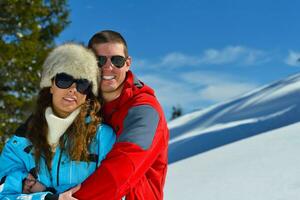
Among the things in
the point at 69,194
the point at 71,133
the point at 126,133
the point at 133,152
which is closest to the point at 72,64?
the point at 71,133

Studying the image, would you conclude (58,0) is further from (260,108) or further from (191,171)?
(260,108)

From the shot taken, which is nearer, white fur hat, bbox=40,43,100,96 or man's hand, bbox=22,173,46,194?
man's hand, bbox=22,173,46,194

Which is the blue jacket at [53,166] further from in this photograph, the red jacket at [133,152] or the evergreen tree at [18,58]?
the evergreen tree at [18,58]

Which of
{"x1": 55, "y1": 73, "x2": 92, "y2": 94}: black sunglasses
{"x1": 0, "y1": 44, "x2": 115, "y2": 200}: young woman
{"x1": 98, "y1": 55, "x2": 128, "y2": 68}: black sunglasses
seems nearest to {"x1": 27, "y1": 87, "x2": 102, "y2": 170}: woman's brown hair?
{"x1": 0, "y1": 44, "x2": 115, "y2": 200}: young woman

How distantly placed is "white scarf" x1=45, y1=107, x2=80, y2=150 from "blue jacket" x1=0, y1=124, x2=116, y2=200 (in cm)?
6

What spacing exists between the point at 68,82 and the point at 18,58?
1050 cm

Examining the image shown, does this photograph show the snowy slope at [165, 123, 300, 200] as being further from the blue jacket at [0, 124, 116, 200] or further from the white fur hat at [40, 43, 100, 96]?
the white fur hat at [40, 43, 100, 96]

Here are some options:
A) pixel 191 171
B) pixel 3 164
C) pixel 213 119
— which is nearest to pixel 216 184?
pixel 191 171

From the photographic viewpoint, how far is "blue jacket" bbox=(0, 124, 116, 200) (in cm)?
276

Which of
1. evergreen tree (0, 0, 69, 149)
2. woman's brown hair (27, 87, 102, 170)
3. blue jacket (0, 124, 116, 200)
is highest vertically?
evergreen tree (0, 0, 69, 149)

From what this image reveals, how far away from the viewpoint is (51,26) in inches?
640

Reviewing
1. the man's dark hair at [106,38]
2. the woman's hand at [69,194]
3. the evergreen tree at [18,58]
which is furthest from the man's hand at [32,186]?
the evergreen tree at [18,58]

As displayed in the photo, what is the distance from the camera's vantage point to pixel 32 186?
2.77m

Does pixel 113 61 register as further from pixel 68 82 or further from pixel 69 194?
pixel 69 194
